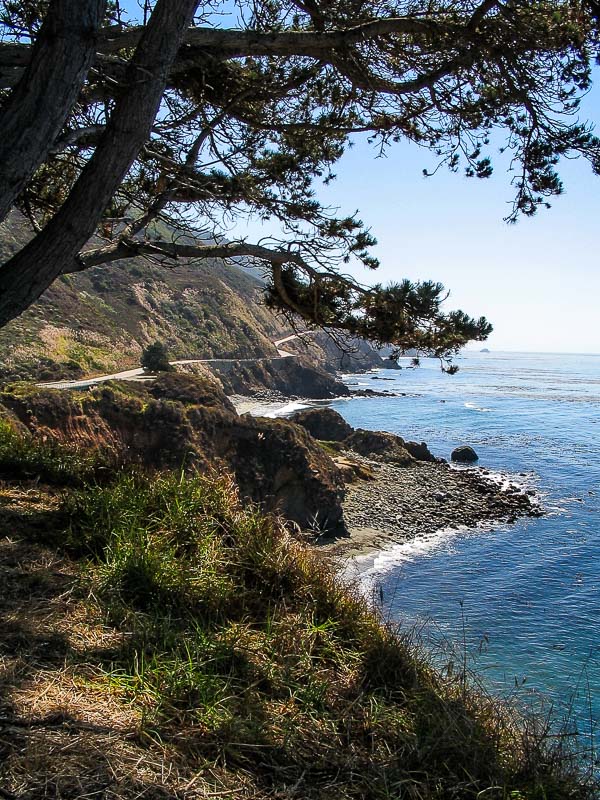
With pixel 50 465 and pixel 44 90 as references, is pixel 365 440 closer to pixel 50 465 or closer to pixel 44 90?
pixel 50 465

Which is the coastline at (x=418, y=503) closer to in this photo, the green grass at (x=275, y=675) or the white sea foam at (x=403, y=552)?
the white sea foam at (x=403, y=552)

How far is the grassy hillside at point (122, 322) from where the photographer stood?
136ft

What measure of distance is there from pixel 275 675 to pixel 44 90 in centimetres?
357

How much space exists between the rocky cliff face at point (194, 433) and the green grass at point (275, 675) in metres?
7.34

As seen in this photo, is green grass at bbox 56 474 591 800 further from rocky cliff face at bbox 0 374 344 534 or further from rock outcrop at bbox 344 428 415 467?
rock outcrop at bbox 344 428 415 467

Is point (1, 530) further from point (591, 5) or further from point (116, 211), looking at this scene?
point (591, 5)

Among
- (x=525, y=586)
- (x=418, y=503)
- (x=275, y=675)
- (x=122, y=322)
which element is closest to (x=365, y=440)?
(x=418, y=503)

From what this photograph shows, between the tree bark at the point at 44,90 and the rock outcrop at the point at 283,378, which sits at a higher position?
the tree bark at the point at 44,90

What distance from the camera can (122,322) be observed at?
56656mm

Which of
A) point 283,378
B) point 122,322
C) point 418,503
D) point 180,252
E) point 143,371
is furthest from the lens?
point 283,378

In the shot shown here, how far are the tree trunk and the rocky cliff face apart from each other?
8.71 metres

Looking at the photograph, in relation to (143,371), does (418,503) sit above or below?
below

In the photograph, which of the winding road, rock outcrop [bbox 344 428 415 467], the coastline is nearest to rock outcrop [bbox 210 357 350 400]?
the winding road

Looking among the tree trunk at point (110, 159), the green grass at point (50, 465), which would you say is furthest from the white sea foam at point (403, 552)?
the tree trunk at point (110, 159)
